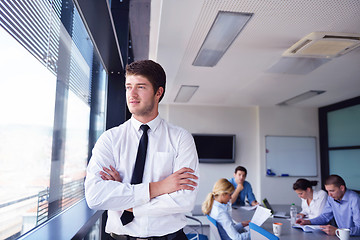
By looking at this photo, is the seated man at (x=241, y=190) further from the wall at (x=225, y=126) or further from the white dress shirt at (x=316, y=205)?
the wall at (x=225, y=126)

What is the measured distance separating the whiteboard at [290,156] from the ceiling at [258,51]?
1.34 meters

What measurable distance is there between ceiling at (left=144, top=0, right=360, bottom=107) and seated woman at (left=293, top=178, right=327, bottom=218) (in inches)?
70.1

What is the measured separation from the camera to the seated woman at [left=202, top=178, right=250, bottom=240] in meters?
3.28

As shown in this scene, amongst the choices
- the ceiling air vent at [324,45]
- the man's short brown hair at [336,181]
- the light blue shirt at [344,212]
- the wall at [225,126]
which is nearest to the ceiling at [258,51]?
the ceiling air vent at [324,45]

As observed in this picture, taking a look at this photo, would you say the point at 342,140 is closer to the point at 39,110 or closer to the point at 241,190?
the point at 241,190

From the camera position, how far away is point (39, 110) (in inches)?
61.0

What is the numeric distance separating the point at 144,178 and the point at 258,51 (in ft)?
9.17

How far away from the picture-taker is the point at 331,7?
2.69 metres

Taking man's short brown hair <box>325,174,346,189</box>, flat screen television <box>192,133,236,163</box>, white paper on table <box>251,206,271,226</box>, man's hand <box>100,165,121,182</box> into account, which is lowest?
white paper on table <box>251,206,271,226</box>

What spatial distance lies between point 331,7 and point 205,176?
553 cm

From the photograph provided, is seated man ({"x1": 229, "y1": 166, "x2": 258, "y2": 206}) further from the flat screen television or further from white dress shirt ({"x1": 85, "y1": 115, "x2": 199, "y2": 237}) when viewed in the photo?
white dress shirt ({"x1": 85, "y1": 115, "x2": 199, "y2": 237})

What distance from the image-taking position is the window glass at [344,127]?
6.75m

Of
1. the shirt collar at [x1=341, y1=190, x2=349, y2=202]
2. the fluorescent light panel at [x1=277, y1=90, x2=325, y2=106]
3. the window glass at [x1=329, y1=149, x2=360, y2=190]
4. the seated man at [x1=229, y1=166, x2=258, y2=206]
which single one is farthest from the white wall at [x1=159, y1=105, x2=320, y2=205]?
the shirt collar at [x1=341, y1=190, x2=349, y2=202]

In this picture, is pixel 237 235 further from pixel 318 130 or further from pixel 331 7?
pixel 318 130
